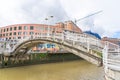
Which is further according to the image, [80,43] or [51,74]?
[51,74]

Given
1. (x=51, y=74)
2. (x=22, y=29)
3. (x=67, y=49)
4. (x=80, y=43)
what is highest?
(x=22, y=29)

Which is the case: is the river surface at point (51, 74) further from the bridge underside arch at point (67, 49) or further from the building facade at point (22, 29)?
the building facade at point (22, 29)

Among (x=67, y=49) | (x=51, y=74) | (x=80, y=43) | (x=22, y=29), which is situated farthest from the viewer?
(x=22, y=29)

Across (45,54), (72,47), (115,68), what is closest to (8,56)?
(45,54)

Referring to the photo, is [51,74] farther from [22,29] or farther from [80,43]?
[22,29]

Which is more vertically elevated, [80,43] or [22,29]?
[22,29]

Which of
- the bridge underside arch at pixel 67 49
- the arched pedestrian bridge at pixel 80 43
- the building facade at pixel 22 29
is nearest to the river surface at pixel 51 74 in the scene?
the bridge underside arch at pixel 67 49

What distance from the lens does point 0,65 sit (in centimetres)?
2950

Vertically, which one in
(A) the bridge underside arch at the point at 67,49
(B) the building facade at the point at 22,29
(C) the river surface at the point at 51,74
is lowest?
(C) the river surface at the point at 51,74

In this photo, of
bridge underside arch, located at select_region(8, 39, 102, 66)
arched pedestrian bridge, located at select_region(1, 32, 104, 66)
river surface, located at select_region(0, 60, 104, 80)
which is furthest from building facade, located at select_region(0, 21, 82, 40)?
arched pedestrian bridge, located at select_region(1, 32, 104, 66)

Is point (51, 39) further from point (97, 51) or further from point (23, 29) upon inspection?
point (23, 29)

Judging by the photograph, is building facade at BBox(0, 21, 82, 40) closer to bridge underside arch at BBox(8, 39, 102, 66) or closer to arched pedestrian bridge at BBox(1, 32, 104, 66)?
bridge underside arch at BBox(8, 39, 102, 66)

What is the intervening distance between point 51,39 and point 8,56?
38.9 ft

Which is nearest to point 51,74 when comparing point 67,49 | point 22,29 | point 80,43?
point 67,49
